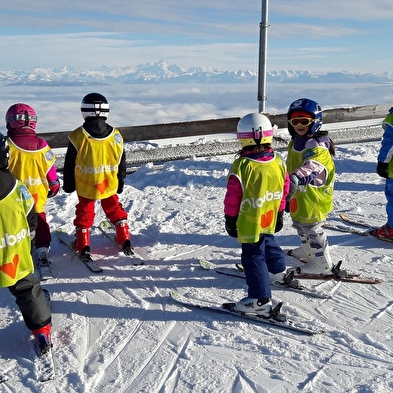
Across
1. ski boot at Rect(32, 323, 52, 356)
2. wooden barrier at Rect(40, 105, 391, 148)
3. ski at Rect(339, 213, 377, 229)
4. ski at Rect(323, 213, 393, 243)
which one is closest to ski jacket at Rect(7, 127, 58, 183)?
ski boot at Rect(32, 323, 52, 356)

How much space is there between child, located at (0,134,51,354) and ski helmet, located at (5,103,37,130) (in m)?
1.47

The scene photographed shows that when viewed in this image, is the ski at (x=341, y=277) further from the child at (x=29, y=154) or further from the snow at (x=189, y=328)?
the child at (x=29, y=154)

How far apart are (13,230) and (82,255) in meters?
2.15

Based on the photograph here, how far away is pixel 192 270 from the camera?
5145mm

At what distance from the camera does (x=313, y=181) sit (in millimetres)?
4555

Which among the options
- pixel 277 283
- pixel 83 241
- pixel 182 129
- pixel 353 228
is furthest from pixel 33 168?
pixel 182 129

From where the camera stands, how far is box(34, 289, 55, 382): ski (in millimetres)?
3219

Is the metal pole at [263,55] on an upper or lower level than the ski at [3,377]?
upper

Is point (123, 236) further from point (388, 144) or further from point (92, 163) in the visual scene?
point (388, 144)

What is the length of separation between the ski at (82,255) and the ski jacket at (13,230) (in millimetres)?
1729

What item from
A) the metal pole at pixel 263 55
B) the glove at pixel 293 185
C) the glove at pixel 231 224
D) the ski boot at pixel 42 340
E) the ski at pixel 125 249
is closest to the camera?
the ski boot at pixel 42 340

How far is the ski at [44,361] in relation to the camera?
3219 mm

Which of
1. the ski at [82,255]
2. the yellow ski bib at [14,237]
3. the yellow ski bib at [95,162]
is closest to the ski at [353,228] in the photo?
the yellow ski bib at [95,162]

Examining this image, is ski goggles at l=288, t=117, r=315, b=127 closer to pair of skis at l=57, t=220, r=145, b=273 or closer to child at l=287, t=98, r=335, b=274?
child at l=287, t=98, r=335, b=274
